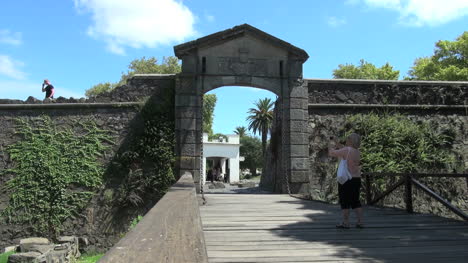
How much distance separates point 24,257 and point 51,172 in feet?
7.84

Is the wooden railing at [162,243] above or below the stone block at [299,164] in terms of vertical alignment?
below

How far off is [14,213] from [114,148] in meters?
3.04

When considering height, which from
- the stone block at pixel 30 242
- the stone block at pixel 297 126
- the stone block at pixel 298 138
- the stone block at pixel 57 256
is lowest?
the stone block at pixel 57 256

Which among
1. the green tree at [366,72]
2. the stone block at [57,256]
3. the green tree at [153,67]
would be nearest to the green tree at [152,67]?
the green tree at [153,67]

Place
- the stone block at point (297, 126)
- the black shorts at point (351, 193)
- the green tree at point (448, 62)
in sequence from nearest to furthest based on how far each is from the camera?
the black shorts at point (351, 193)
the stone block at point (297, 126)
the green tree at point (448, 62)

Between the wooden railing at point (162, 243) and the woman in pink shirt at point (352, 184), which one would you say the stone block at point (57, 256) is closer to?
the woman in pink shirt at point (352, 184)

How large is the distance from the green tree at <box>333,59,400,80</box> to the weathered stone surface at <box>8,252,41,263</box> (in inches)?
1139

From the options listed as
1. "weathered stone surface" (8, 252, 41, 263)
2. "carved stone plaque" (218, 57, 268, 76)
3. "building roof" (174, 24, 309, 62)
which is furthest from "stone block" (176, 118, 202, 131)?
"weathered stone surface" (8, 252, 41, 263)

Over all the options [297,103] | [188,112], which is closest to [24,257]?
[188,112]

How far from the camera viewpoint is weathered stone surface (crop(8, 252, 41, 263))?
27.0 ft

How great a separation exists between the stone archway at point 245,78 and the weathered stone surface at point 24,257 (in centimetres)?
376

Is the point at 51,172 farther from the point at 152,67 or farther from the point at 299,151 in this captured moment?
the point at 152,67

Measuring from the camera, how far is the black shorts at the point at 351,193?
15.9ft

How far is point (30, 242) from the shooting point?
9258 millimetres
